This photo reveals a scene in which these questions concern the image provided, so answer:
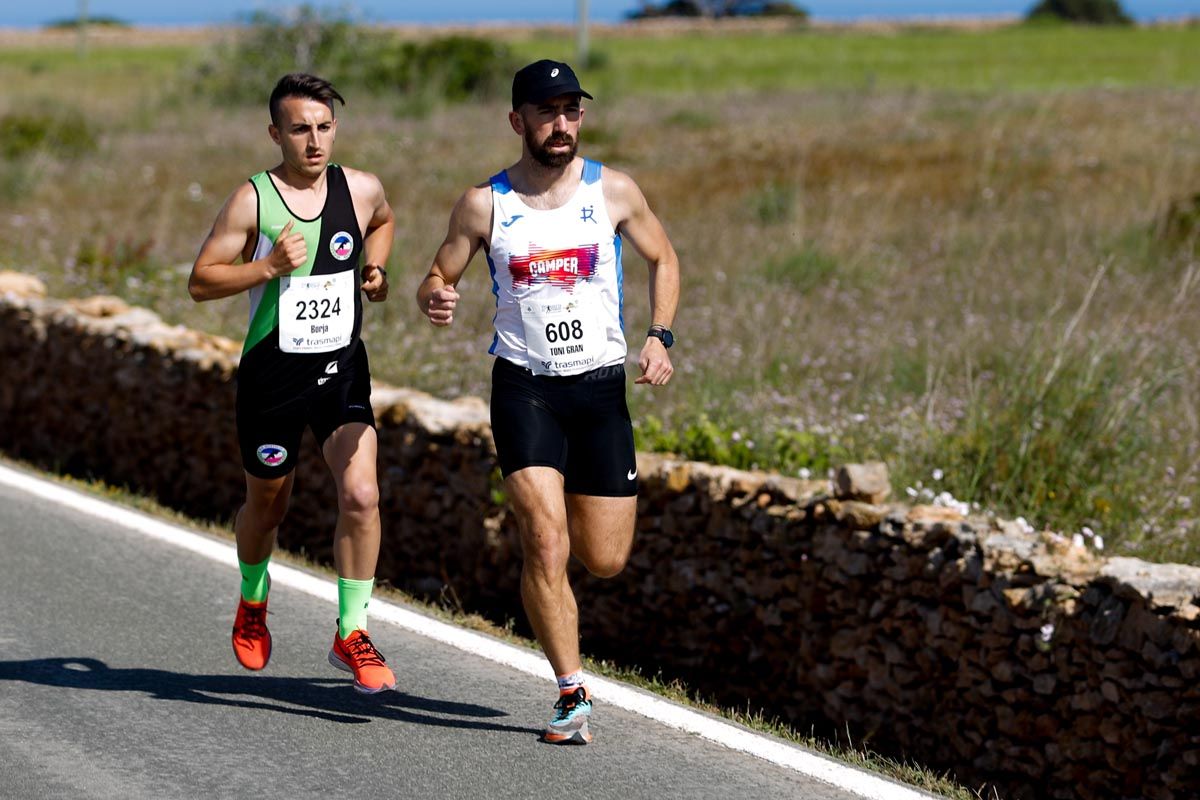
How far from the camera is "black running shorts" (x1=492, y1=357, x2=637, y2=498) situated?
5.52 metres

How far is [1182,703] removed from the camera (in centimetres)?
500

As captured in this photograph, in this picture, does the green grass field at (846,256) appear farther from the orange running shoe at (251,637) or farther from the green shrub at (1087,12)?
the green shrub at (1087,12)

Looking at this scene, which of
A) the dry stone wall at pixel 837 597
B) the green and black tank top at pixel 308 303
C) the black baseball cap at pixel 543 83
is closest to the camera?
the dry stone wall at pixel 837 597

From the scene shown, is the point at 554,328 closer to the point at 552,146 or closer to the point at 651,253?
the point at 651,253

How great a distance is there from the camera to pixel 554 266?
17.9 feet

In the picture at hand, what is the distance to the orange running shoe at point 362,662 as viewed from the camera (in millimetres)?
5723

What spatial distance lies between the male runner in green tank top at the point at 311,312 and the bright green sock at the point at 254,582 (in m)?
0.21

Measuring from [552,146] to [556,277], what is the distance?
0.41m

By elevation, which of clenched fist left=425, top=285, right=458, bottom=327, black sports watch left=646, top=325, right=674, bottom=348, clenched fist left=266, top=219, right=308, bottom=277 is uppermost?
clenched fist left=266, top=219, right=308, bottom=277

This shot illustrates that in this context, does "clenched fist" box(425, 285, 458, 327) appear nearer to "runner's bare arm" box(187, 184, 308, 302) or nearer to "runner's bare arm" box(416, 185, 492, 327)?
"runner's bare arm" box(416, 185, 492, 327)

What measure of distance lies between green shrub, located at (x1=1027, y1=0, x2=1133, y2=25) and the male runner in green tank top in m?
94.5

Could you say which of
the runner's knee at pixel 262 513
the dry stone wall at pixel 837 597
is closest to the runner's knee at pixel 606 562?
the dry stone wall at pixel 837 597

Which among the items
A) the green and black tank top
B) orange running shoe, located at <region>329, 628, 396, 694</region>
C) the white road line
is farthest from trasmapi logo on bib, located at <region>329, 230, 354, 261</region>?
the white road line

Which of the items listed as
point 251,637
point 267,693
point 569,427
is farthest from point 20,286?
point 569,427
